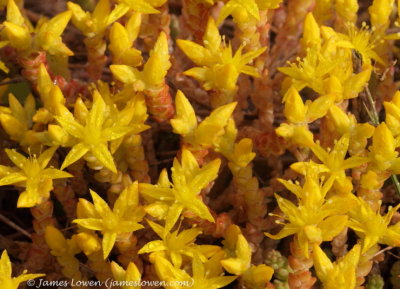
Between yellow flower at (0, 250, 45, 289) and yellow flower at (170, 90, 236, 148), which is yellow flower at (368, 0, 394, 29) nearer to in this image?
yellow flower at (170, 90, 236, 148)

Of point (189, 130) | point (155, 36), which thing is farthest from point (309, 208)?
point (155, 36)

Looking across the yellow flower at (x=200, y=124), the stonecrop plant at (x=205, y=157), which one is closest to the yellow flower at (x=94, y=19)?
the stonecrop plant at (x=205, y=157)

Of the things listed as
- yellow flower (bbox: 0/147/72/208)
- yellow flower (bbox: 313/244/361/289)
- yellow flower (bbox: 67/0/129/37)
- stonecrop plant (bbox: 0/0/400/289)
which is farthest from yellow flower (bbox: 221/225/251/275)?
yellow flower (bbox: 67/0/129/37)

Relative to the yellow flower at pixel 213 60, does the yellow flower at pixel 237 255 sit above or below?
below

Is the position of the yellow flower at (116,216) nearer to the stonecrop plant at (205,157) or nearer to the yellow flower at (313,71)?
the stonecrop plant at (205,157)

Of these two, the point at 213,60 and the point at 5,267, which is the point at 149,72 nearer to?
the point at 213,60

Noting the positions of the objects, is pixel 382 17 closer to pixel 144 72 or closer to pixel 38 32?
pixel 144 72
